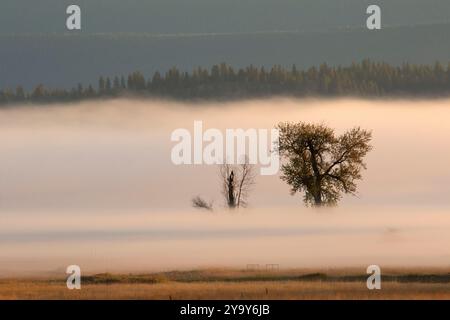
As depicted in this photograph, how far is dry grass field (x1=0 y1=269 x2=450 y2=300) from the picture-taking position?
52406mm

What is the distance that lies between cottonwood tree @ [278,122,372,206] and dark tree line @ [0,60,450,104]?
6.19 meters

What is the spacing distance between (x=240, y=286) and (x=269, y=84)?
83.6ft

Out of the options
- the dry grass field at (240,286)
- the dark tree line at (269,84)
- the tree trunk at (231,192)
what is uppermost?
the dark tree line at (269,84)

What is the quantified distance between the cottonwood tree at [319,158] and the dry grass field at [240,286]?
8.27 metres

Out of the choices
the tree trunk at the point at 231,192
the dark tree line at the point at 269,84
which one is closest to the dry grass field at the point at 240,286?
the tree trunk at the point at 231,192

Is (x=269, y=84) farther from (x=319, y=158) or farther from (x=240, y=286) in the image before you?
(x=240, y=286)

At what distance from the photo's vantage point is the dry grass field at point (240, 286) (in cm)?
5241

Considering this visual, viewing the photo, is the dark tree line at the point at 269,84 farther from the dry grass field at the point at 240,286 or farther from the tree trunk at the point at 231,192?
the dry grass field at the point at 240,286

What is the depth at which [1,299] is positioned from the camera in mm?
52469


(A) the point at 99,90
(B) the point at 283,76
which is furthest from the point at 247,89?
(A) the point at 99,90

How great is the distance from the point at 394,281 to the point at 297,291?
22.1 ft

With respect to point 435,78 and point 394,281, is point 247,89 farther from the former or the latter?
point 394,281

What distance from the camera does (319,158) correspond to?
74.2 m
